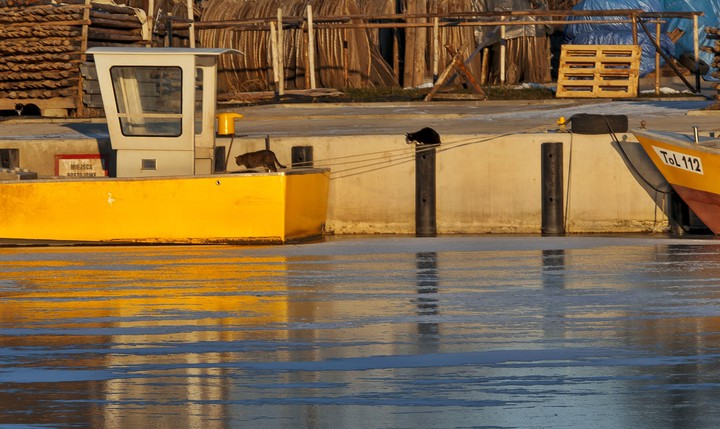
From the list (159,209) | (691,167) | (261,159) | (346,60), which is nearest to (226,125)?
(261,159)

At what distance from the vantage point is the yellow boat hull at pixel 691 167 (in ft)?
54.4

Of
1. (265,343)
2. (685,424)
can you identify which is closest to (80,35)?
(265,343)

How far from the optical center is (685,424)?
22.6ft

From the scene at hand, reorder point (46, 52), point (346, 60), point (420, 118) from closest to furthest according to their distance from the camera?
1. point (420, 118)
2. point (46, 52)
3. point (346, 60)

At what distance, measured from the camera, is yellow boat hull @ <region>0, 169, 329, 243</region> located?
1644 centimetres

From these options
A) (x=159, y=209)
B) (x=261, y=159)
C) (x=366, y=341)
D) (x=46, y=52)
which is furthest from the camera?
(x=46, y=52)

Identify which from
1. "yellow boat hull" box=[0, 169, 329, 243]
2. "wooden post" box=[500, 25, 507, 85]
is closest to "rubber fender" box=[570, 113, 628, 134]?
"yellow boat hull" box=[0, 169, 329, 243]

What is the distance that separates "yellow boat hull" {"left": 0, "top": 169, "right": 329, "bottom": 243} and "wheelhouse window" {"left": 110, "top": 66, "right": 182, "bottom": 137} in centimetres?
91

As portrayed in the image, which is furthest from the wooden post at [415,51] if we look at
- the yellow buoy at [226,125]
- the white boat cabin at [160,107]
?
the white boat cabin at [160,107]

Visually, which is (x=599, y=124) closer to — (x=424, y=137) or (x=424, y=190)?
(x=424, y=137)

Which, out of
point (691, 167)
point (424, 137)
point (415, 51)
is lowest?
point (691, 167)

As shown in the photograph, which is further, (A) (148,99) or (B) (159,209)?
(A) (148,99)

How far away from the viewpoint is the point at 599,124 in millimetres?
→ 17625

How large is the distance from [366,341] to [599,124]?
906 cm
